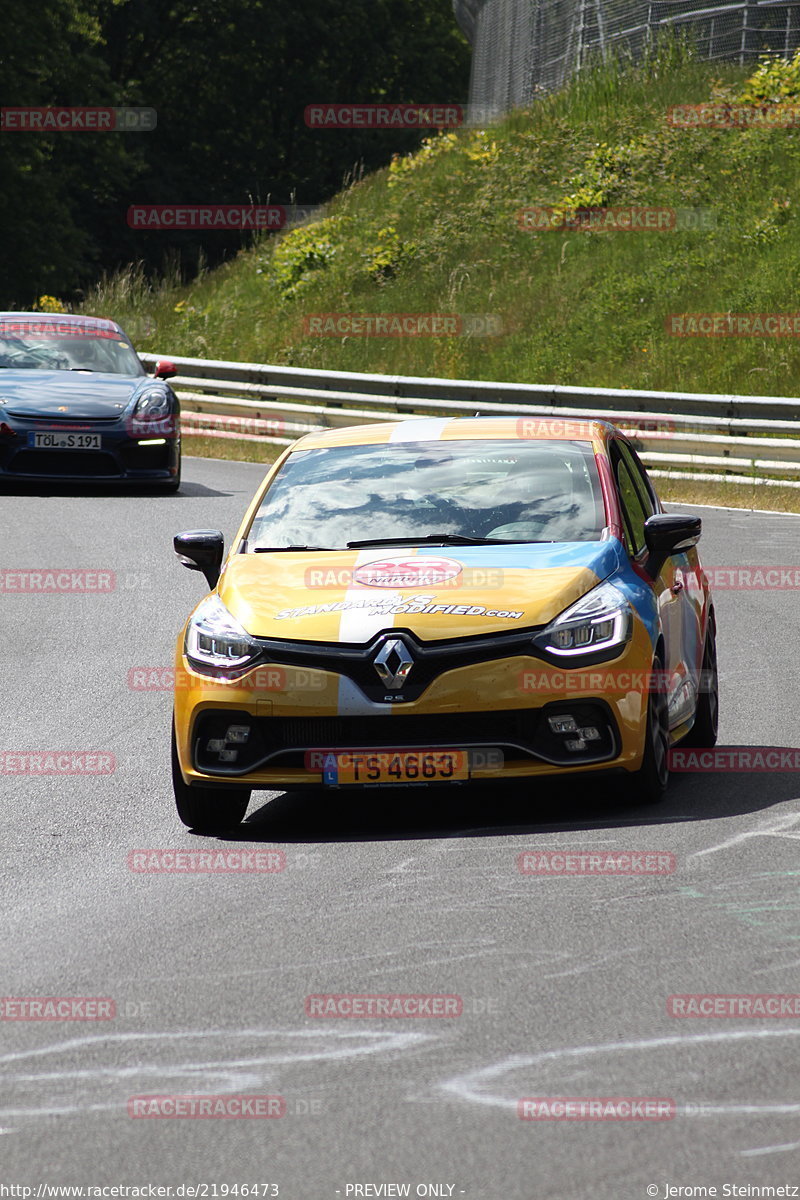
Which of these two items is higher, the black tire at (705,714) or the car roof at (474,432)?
the car roof at (474,432)

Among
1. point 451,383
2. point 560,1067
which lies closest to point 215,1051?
point 560,1067

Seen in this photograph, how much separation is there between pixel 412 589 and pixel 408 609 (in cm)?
17

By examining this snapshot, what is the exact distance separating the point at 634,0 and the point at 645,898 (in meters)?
31.4

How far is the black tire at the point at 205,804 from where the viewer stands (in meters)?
7.11

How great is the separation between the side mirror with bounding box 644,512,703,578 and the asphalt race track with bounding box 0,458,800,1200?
3.05 ft

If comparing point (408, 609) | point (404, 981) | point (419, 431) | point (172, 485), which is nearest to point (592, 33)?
point (172, 485)

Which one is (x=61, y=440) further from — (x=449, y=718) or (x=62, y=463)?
(x=449, y=718)

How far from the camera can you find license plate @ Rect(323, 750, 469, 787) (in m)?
6.77

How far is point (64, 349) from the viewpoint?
1970 cm

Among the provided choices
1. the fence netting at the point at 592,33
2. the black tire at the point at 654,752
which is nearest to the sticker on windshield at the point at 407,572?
the black tire at the point at 654,752

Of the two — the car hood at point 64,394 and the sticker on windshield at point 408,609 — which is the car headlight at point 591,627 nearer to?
the sticker on windshield at point 408,609

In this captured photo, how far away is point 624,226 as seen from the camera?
3042 cm

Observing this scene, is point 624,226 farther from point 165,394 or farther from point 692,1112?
point 692,1112

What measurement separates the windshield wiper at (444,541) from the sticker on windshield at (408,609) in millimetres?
708
